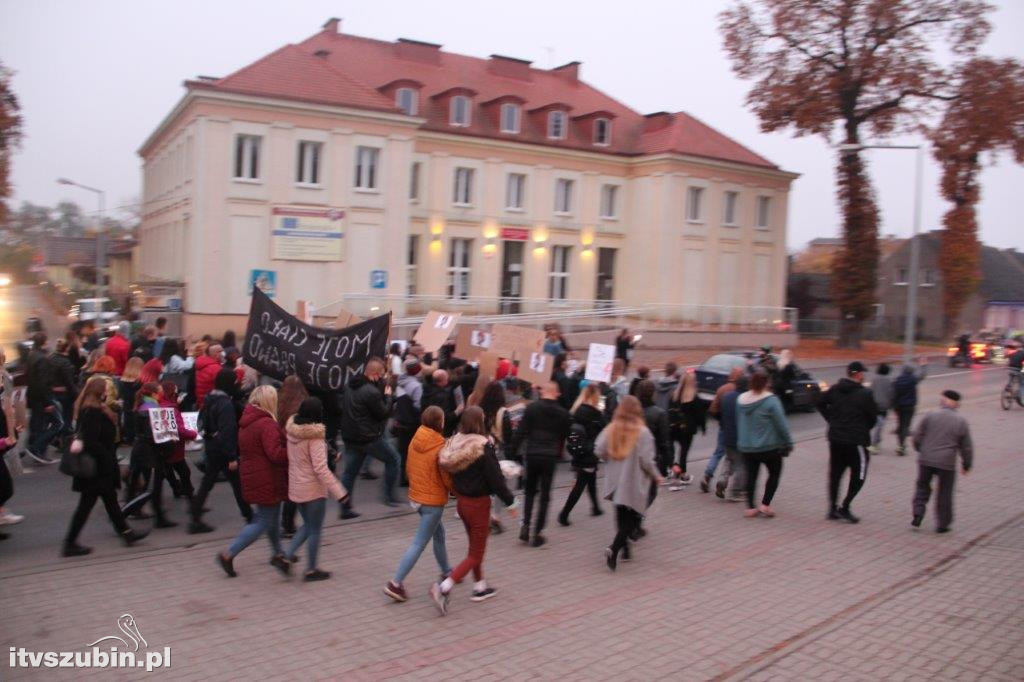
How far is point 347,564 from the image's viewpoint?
8453 millimetres

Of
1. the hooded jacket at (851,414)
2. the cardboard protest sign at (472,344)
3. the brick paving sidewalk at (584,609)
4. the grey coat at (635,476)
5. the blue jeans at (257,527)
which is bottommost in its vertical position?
the brick paving sidewalk at (584,609)

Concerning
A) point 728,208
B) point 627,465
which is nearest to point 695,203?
point 728,208

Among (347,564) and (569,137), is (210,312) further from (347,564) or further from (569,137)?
(347,564)

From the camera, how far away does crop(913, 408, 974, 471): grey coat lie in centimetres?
1002

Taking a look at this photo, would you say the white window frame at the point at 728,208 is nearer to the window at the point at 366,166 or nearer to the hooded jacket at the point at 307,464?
the window at the point at 366,166

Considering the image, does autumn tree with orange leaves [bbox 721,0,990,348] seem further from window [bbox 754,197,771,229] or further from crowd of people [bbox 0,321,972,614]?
crowd of people [bbox 0,321,972,614]

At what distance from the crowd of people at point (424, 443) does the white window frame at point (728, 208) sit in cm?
3029

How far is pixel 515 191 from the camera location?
39.9 metres

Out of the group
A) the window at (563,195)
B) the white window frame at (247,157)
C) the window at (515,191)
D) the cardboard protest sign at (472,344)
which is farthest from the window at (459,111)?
the cardboard protest sign at (472,344)

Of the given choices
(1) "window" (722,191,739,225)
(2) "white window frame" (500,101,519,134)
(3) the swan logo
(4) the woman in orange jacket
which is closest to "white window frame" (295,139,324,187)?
(2) "white window frame" (500,101,519,134)

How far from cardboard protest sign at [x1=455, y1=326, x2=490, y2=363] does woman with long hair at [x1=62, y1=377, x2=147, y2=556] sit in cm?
867

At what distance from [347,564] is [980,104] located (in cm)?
3494

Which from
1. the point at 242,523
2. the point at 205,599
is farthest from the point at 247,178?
the point at 205,599

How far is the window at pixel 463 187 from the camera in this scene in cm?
3850
